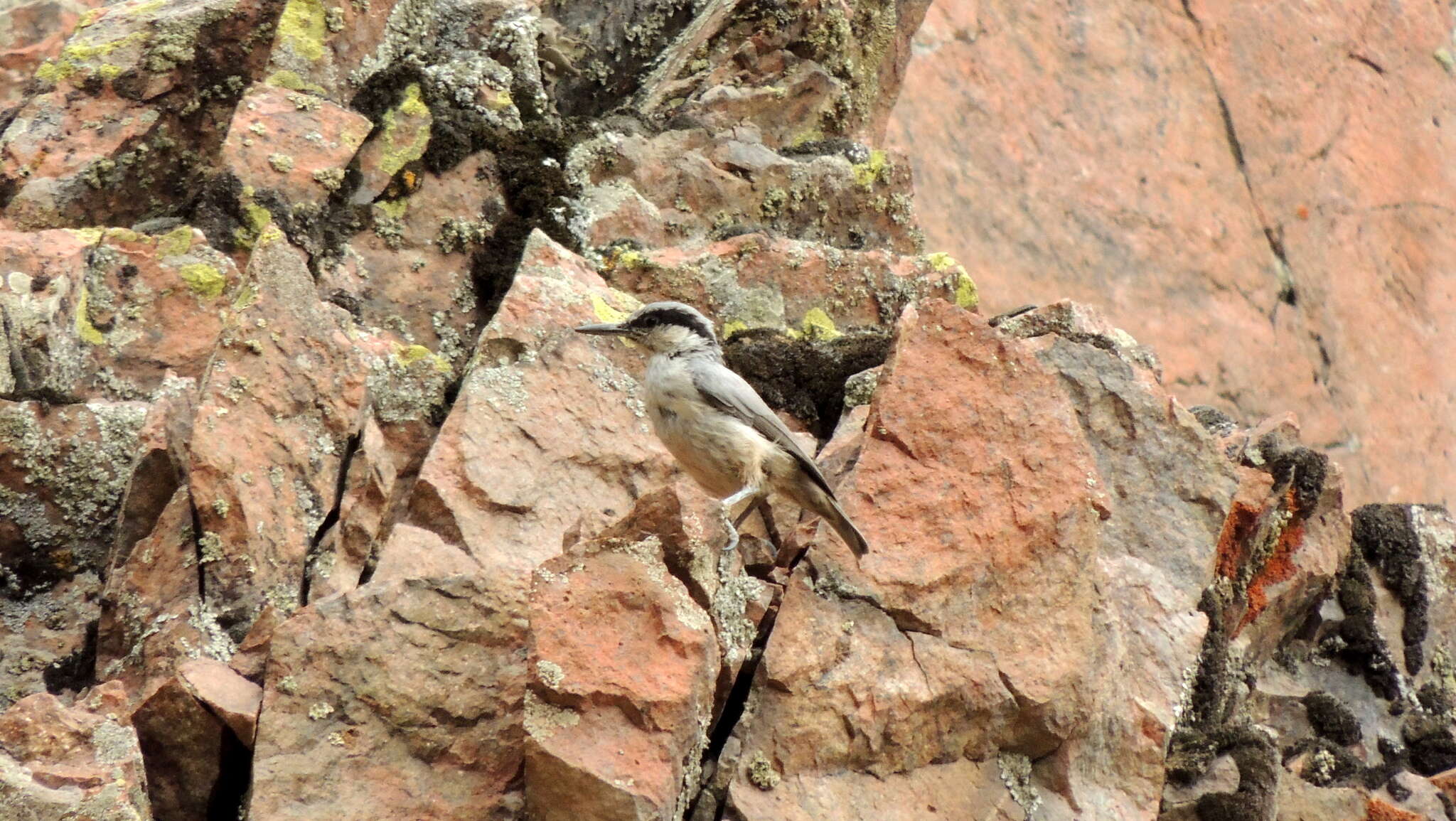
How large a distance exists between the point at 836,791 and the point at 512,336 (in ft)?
8.77

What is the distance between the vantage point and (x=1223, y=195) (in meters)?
12.3

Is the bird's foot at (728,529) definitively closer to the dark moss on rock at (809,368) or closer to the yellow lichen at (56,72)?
the dark moss on rock at (809,368)

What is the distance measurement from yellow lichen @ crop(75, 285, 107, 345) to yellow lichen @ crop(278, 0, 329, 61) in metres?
1.99

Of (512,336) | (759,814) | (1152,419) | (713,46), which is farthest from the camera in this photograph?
(713,46)

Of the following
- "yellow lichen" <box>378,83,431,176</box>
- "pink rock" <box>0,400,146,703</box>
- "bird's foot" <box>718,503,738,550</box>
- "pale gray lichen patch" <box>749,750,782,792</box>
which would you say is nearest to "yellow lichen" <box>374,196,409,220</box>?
"yellow lichen" <box>378,83,431,176</box>

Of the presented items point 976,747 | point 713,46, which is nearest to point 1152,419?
point 976,747

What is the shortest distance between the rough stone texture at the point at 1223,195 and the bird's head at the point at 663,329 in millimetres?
4896

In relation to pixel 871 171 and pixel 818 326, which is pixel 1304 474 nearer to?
pixel 818 326

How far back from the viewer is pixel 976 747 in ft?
19.5

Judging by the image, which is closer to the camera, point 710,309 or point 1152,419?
point 1152,419

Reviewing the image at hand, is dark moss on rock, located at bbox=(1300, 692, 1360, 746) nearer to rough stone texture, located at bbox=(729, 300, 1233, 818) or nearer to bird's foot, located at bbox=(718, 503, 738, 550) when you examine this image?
rough stone texture, located at bbox=(729, 300, 1233, 818)

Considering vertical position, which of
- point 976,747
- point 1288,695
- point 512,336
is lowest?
point 1288,695

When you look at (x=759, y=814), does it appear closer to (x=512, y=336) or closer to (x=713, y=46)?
(x=512, y=336)

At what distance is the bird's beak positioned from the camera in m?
6.99
